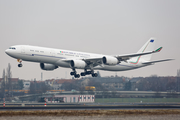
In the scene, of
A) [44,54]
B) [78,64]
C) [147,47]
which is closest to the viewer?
[44,54]

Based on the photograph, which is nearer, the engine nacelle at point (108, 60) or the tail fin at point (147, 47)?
the engine nacelle at point (108, 60)

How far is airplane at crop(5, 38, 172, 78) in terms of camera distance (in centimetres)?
5156

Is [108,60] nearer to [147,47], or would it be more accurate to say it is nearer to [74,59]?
[74,59]

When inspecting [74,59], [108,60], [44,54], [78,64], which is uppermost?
[44,54]

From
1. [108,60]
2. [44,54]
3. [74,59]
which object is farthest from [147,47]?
[44,54]

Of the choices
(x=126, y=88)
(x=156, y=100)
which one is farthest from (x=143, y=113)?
(x=126, y=88)

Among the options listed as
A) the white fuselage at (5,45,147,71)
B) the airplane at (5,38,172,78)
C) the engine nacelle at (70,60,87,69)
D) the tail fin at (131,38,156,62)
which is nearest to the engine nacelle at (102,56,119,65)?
the airplane at (5,38,172,78)

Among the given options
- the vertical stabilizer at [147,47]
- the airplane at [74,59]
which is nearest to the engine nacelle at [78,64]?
the airplane at [74,59]

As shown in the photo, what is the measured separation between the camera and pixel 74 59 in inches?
2180

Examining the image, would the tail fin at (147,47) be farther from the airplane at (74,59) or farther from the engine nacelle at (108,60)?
the engine nacelle at (108,60)

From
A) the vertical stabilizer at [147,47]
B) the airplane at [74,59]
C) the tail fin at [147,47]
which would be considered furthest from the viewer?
the tail fin at [147,47]

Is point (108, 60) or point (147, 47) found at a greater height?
point (147, 47)

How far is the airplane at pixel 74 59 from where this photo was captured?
51562 mm

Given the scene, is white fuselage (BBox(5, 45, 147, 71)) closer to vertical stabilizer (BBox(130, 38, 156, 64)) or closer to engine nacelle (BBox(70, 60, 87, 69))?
engine nacelle (BBox(70, 60, 87, 69))
